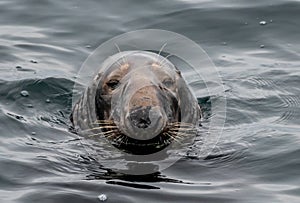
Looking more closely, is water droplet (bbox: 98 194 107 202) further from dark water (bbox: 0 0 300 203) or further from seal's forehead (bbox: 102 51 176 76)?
seal's forehead (bbox: 102 51 176 76)

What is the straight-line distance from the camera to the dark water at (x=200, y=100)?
193 inches

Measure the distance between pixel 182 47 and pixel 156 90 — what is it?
403 centimetres

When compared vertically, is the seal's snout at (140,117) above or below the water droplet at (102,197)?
above

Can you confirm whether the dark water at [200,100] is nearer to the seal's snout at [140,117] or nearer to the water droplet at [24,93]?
the water droplet at [24,93]

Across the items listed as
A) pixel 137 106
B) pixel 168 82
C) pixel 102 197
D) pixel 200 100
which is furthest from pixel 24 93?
pixel 102 197

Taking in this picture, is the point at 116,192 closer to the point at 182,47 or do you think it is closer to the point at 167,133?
the point at 167,133

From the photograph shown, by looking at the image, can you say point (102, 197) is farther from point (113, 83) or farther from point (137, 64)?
point (137, 64)

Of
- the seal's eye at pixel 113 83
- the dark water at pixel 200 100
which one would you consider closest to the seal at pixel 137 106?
the seal's eye at pixel 113 83

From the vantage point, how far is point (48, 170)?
5.28 m

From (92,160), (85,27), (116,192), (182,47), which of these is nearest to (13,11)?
(85,27)

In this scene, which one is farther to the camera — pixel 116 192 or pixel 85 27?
pixel 85 27

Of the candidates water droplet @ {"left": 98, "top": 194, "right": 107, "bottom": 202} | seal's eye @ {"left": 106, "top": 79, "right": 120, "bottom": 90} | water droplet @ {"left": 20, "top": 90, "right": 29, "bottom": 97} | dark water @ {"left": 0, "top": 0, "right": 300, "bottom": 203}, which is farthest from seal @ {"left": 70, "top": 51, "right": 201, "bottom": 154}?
water droplet @ {"left": 20, "top": 90, "right": 29, "bottom": 97}

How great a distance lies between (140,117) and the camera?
17.0 ft

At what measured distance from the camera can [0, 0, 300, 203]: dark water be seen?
4.89 meters
